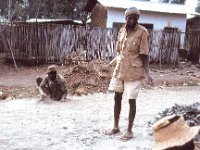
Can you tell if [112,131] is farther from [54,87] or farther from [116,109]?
[54,87]

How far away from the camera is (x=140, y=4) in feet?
74.6

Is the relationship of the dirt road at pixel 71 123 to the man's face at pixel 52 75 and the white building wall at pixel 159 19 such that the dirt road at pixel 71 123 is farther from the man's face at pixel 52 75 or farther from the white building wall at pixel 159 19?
the white building wall at pixel 159 19

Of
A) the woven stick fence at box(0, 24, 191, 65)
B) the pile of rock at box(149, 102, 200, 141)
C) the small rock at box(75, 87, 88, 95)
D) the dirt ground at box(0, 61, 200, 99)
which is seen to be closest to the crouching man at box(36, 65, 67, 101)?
the dirt ground at box(0, 61, 200, 99)

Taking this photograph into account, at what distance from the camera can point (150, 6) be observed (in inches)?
894

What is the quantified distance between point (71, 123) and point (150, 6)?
16.3 metres

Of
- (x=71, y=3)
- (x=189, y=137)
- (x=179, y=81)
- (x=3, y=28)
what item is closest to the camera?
(x=189, y=137)

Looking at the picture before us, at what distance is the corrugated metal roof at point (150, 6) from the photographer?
22016mm

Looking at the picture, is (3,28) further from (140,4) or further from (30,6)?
(30,6)

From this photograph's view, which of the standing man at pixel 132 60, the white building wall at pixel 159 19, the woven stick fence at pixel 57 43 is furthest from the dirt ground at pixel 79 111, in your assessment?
the white building wall at pixel 159 19

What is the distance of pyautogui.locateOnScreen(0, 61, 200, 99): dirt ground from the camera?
39.0ft

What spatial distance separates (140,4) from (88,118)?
15739 millimetres

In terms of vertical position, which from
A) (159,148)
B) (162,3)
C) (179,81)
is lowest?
(179,81)

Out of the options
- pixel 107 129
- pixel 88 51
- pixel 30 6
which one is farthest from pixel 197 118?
pixel 30 6

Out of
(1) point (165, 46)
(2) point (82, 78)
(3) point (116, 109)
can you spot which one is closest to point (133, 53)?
(3) point (116, 109)
